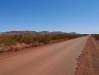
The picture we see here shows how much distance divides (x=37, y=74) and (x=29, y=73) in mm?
427

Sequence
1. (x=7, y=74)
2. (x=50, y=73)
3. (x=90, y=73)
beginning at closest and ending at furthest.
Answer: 1. (x=7, y=74)
2. (x=50, y=73)
3. (x=90, y=73)

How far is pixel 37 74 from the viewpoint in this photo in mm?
9508

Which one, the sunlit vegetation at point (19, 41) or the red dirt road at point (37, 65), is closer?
the red dirt road at point (37, 65)

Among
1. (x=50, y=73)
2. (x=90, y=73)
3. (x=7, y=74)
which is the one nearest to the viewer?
(x=7, y=74)

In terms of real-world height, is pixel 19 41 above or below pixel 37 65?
below

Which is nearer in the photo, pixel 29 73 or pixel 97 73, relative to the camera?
pixel 29 73

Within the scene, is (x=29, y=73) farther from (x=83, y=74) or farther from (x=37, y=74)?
(x=83, y=74)

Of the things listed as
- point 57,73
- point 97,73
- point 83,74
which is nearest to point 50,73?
point 57,73

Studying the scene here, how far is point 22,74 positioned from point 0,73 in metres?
1.03

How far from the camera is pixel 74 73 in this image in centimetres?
1027

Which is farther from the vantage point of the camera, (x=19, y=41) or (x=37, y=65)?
(x=19, y=41)

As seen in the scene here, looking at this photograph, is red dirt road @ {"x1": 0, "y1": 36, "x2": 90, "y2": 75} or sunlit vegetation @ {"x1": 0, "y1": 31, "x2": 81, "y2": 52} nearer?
red dirt road @ {"x1": 0, "y1": 36, "x2": 90, "y2": 75}

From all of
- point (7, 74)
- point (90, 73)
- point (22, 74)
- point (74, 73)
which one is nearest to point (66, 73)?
point (74, 73)

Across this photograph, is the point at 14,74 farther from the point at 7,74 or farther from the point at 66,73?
the point at 66,73
